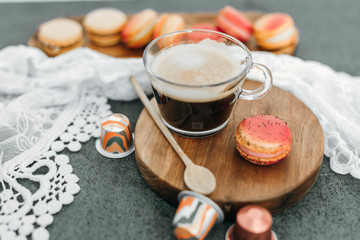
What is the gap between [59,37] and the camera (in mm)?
1209

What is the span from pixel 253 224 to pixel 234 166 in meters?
0.15

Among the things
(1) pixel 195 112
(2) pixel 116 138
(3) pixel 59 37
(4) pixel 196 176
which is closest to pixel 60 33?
(3) pixel 59 37

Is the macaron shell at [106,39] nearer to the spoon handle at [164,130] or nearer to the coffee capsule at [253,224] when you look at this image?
the spoon handle at [164,130]

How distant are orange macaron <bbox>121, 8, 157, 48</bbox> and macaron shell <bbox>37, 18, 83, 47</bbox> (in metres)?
0.17

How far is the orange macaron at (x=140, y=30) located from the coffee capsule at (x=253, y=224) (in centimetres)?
71

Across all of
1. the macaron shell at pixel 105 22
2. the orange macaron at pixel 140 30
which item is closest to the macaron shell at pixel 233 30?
the orange macaron at pixel 140 30

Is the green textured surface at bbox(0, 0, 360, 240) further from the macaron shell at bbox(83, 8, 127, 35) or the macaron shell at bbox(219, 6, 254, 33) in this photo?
the macaron shell at bbox(219, 6, 254, 33)

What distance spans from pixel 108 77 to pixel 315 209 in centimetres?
66

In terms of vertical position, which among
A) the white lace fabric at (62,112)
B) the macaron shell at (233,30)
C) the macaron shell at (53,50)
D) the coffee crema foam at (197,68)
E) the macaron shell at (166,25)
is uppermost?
the coffee crema foam at (197,68)

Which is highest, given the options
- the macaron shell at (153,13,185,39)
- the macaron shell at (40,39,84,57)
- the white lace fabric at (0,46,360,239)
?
the macaron shell at (153,13,185,39)

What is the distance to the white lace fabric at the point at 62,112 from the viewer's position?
0.79 metres

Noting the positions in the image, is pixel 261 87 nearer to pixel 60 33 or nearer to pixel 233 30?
pixel 233 30

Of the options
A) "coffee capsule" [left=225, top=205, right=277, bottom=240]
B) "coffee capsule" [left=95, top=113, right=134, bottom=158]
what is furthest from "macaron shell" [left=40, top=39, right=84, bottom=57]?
"coffee capsule" [left=225, top=205, right=277, bottom=240]

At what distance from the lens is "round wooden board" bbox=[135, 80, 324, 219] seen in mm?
721
